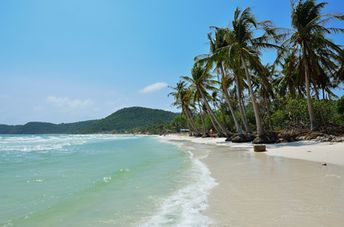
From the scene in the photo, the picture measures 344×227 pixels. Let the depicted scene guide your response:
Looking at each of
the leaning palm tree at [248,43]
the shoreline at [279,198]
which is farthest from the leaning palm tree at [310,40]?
the shoreline at [279,198]

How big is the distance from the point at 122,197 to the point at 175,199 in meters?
1.35

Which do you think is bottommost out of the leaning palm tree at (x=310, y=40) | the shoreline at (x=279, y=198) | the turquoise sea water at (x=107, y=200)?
the turquoise sea water at (x=107, y=200)

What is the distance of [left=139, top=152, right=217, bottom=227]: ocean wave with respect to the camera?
4664 mm

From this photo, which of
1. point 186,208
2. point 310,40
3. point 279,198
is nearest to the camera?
point 186,208

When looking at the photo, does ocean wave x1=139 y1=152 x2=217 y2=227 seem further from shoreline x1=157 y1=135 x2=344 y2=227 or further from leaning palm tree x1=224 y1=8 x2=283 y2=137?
leaning palm tree x1=224 y1=8 x2=283 y2=137

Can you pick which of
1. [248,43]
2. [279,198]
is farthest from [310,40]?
[279,198]

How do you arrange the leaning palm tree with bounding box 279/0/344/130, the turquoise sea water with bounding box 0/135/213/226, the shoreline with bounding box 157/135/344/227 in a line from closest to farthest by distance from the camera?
the shoreline with bounding box 157/135/344/227
the turquoise sea water with bounding box 0/135/213/226
the leaning palm tree with bounding box 279/0/344/130

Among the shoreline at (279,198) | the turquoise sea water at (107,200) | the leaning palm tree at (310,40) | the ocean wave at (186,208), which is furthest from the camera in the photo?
the leaning palm tree at (310,40)

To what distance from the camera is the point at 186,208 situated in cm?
552

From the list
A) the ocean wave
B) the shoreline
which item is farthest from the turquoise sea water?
the shoreline

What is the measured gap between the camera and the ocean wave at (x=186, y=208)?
184 inches

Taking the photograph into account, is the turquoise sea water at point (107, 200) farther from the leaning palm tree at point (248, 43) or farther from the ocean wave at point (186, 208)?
the leaning palm tree at point (248, 43)

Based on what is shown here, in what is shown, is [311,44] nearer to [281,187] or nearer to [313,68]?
[313,68]

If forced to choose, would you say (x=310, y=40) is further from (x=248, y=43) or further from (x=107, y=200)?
(x=107, y=200)
